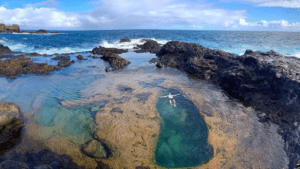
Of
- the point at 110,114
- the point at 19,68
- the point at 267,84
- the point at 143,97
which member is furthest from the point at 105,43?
the point at 267,84

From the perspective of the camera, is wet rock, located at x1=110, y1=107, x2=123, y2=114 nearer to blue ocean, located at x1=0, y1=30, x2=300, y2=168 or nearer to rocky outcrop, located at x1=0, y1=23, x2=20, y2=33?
blue ocean, located at x1=0, y1=30, x2=300, y2=168

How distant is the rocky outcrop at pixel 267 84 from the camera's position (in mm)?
6418

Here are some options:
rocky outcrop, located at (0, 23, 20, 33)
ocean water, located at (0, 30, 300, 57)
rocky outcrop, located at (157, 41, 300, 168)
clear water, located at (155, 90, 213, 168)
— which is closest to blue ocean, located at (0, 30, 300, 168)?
clear water, located at (155, 90, 213, 168)

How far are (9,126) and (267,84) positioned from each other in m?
13.3

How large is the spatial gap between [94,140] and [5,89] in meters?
9.66

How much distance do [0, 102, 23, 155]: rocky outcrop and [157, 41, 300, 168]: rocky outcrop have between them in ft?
34.3

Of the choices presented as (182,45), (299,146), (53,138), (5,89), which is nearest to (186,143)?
(299,146)

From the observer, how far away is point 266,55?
33.5ft

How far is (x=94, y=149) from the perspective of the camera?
228 inches

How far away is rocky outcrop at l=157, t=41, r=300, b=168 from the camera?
6.42 m

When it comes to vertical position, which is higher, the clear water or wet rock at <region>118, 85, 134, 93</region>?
wet rock at <region>118, 85, 134, 93</region>

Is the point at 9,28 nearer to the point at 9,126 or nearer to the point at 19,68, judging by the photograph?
the point at 19,68

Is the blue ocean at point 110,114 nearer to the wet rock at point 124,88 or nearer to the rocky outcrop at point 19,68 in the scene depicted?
the wet rock at point 124,88

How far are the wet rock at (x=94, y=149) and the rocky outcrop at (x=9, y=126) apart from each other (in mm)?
2980
